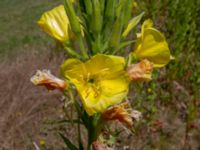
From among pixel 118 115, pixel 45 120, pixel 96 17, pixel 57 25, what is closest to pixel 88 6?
pixel 96 17

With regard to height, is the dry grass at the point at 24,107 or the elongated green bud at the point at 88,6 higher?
the elongated green bud at the point at 88,6

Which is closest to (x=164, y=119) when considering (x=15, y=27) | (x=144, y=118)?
(x=144, y=118)

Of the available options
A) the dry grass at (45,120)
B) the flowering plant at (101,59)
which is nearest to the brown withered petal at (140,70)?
the flowering plant at (101,59)

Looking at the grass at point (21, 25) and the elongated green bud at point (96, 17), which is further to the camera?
the grass at point (21, 25)

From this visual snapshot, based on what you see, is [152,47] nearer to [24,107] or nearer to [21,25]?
[24,107]

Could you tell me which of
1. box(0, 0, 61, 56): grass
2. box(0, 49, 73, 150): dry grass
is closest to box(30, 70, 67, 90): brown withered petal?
box(0, 49, 73, 150): dry grass

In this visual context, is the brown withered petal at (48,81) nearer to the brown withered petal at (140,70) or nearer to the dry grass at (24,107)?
the brown withered petal at (140,70)
